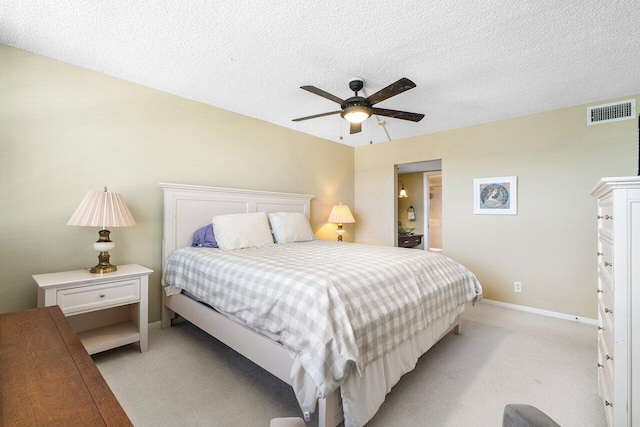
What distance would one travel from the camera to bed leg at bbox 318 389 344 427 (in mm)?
1353

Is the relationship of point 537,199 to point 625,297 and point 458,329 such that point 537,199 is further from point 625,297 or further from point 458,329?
point 625,297

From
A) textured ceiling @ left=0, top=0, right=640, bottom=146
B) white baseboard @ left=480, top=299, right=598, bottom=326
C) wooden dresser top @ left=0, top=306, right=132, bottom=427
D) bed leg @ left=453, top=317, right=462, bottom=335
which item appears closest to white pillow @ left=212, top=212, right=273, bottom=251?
textured ceiling @ left=0, top=0, right=640, bottom=146

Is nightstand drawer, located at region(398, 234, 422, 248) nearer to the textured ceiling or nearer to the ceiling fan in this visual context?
the textured ceiling

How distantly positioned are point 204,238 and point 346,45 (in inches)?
86.8

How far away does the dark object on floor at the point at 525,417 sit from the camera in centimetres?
51

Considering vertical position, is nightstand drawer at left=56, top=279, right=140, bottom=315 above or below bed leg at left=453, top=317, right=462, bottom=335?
above

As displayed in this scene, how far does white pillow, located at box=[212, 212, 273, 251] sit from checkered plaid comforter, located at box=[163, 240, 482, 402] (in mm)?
319

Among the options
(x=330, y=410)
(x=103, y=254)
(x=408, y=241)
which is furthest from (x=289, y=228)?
(x=408, y=241)

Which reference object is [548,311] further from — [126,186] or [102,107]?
[102,107]

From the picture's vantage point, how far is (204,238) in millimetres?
2930

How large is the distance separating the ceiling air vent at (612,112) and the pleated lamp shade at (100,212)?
15.2 feet

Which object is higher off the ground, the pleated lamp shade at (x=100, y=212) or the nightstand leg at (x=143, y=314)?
the pleated lamp shade at (x=100, y=212)

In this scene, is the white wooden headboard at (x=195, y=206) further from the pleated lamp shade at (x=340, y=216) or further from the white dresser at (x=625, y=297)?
the white dresser at (x=625, y=297)

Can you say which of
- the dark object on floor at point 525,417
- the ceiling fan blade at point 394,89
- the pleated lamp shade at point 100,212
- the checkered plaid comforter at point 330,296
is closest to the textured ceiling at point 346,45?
the ceiling fan blade at point 394,89
